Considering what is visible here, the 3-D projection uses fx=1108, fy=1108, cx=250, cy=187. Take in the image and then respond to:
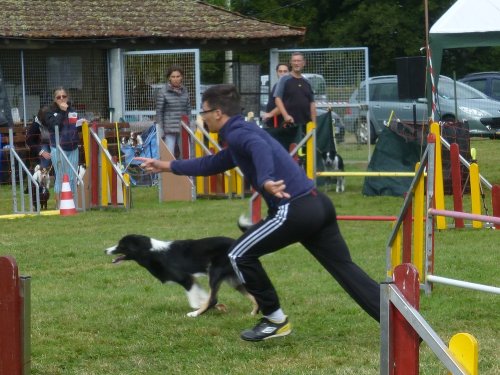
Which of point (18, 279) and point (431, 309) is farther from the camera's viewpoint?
point (431, 309)

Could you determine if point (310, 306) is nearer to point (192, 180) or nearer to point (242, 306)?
point (242, 306)

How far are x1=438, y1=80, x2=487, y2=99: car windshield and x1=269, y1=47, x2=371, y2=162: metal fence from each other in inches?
196

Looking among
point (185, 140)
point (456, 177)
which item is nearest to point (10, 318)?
point (456, 177)

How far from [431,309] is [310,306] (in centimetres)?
88

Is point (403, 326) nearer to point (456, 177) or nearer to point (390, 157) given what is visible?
point (456, 177)

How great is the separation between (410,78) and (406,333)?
13782 millimetres

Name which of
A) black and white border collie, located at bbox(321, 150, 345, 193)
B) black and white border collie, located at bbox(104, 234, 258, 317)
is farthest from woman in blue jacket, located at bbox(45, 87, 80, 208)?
black and white border collie, located at bbox(104, 234, 258, 317)

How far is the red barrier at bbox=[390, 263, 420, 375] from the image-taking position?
163 inches

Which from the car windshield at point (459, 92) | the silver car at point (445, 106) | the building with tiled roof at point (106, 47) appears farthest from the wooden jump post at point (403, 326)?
the car windshield at point (459, 92)

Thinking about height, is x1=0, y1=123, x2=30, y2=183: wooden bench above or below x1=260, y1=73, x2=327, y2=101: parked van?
below

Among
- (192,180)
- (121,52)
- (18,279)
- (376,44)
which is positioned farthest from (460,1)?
(376,44)

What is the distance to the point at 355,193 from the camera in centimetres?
1673

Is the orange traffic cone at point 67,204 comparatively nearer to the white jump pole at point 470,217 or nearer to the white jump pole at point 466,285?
the white jump pole at point 470,217

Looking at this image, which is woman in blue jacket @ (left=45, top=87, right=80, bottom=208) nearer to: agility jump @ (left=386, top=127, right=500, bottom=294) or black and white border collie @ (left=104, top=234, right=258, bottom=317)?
black and white border collie @ (left=104, top=234, right=258, bottom=317)
